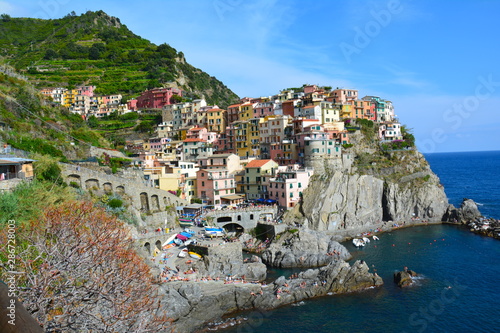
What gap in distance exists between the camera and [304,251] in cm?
4553

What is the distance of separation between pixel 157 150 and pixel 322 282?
51.1m

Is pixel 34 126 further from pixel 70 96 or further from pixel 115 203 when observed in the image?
pixel 70 96

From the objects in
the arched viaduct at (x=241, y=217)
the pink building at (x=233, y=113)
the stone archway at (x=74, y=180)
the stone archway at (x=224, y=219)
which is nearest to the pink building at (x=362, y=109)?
the pink building at (x=233, y=113)

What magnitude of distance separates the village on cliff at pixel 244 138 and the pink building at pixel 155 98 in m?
0.26

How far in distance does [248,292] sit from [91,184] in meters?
21.9

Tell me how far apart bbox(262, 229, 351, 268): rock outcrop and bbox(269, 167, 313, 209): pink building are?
954cm

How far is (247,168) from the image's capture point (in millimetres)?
63000

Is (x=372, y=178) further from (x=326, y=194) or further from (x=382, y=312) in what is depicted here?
(x=382, y=312)

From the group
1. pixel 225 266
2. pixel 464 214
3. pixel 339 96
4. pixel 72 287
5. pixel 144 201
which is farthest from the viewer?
pixel 339 96

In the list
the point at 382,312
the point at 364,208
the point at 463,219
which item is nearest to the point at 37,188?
the point at 382,312

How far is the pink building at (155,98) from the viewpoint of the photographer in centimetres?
9881

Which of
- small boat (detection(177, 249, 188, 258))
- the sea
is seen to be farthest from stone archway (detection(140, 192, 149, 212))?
the sea

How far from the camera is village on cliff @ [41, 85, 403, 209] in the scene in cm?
5934

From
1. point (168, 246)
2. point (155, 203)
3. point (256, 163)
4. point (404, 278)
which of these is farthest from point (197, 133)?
point (404, 278)
